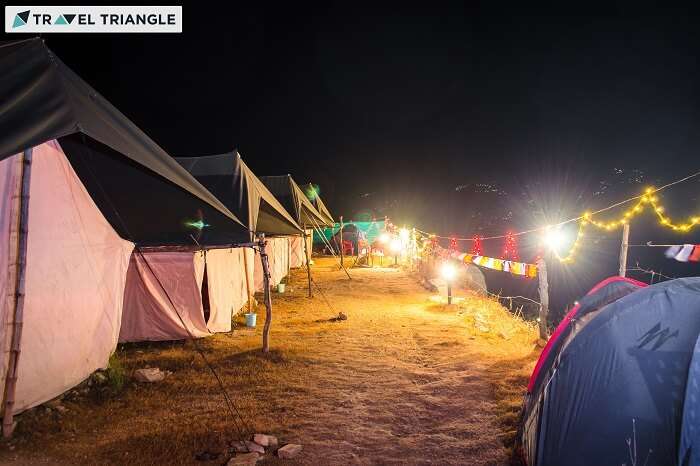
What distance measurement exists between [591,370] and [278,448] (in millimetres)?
2757

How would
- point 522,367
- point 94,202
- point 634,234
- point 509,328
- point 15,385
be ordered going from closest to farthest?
point 15,385 < point 94,202 < point 522,367 < point 509,328 < point 634,234

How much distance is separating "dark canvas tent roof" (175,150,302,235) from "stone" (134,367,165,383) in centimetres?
389

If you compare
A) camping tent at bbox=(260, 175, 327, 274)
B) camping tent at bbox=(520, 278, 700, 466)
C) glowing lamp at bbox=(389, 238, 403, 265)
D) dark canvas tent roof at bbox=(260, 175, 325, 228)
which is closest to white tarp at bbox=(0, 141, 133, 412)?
camping tent at bbox=(520, 278, 700, 466)

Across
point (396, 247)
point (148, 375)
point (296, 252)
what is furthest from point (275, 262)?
point (396, 247)

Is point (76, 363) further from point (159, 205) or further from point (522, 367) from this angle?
point (522, 367)

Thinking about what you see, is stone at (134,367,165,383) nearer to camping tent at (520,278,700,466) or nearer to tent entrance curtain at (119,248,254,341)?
tent entrance curtain at (119,248,254,341)

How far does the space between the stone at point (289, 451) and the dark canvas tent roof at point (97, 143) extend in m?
2.43

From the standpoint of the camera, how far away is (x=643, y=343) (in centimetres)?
283

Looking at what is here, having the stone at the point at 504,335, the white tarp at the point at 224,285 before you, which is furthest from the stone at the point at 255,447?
the stone at the point at 504,335

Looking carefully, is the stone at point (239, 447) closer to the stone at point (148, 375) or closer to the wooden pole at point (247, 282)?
the stone at point (148, 375)

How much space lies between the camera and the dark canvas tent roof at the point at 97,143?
10.00 ft

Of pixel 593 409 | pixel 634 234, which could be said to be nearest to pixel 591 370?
pixel 593 409

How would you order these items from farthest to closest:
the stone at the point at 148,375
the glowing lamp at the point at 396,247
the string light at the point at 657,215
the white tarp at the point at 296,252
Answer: the glowing lamp at the point at 396,247 < the white tarp at the point at 296,252 < the stone at the point at 148,375 < the string light at the point at 657,215

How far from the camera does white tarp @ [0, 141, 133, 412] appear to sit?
4.18 m
